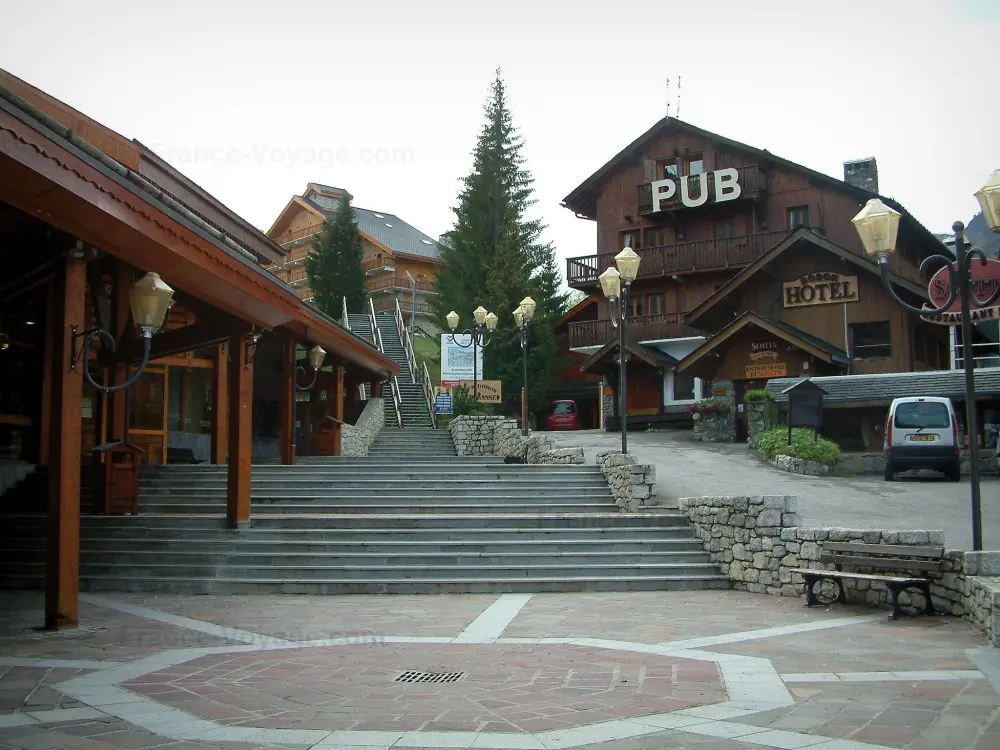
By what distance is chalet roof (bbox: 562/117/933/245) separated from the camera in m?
34.4

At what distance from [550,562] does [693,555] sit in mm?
1944

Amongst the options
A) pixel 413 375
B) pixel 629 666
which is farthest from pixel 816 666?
pixel 413 375

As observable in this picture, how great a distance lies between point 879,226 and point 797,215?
28.7 meters

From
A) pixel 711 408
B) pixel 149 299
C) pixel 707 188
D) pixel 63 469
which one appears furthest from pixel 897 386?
pixel 63 469

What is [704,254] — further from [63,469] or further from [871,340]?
Answer: [63,469]

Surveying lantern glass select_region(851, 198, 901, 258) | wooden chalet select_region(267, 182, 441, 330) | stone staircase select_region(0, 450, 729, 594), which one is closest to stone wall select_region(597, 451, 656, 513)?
stone staircase select_region(0, 450, 729, 594)

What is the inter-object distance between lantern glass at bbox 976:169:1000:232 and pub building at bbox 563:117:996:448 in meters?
16.0

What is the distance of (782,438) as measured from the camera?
21.7 metres

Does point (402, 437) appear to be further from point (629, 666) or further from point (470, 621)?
point (629, 666)

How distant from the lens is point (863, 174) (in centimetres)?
3897

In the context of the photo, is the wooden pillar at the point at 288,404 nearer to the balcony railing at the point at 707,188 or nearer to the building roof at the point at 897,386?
the building roof at the point at 897,386

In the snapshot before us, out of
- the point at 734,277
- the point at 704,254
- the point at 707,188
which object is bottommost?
the point at 734,277

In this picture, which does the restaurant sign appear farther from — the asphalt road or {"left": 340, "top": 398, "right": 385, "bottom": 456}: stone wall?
{"left": 340, "top": 398, "right": 385, "bottom": 456}: stone wall

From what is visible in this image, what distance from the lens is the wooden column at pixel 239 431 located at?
41.1ft
